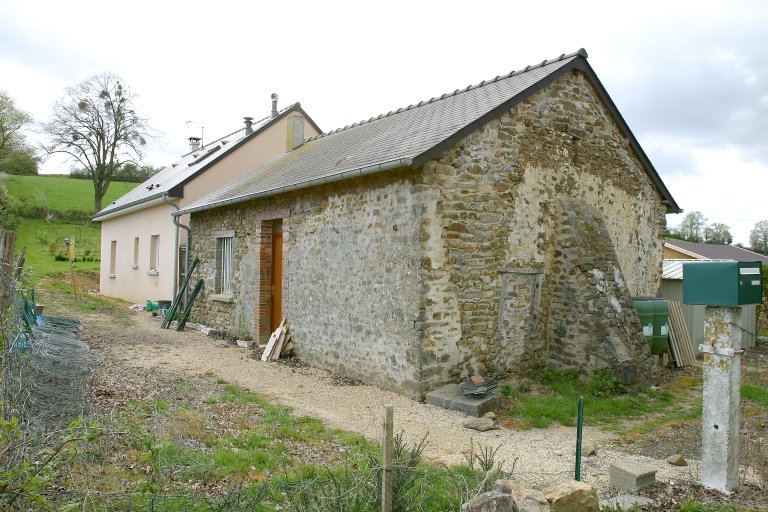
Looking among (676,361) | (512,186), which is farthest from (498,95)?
(676,361)

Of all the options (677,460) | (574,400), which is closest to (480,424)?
(574,400)

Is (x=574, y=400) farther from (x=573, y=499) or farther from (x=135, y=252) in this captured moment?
(x=135, y=252)

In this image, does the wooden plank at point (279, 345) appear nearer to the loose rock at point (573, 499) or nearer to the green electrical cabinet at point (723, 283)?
the loose rock at point (573, 499)

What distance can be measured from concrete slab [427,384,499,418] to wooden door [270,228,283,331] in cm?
482

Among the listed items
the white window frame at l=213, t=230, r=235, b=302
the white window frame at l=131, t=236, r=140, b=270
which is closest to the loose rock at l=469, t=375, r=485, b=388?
the white window frame at l=213, t=230, r=235, b=302

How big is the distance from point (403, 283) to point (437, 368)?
48.7 inches

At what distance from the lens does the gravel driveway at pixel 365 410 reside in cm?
524

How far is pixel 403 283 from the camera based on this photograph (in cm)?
765

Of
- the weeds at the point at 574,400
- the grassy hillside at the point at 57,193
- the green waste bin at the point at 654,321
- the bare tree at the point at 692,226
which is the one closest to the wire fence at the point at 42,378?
the weeds at the point at 574,400

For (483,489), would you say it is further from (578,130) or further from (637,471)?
(578,130)

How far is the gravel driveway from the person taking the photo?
524 centimetres

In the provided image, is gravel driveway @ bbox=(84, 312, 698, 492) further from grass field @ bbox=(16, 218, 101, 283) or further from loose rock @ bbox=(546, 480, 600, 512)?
grass field @ bbox=(16, 218, 101, 283)

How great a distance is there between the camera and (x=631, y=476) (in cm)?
439

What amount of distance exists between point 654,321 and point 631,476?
536 cm
